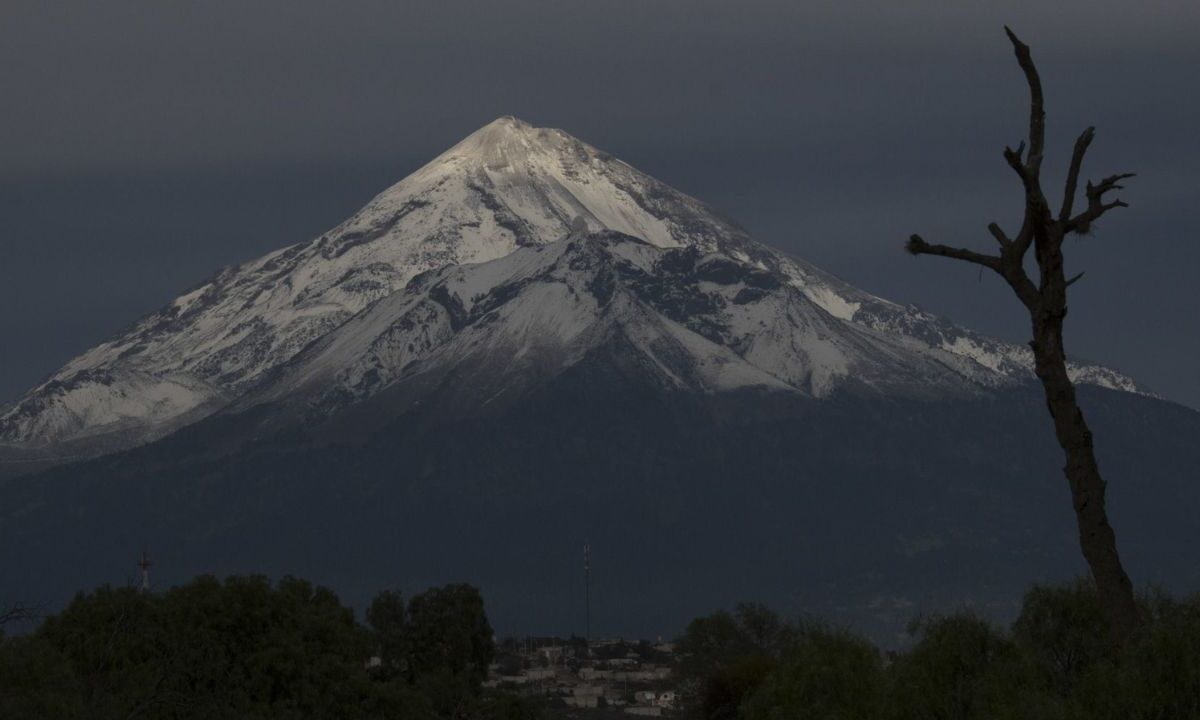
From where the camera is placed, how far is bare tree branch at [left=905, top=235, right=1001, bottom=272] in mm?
35062

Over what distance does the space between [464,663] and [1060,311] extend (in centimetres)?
13202

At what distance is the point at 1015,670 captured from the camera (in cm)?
5241

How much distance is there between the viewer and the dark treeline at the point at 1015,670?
41.7 meters

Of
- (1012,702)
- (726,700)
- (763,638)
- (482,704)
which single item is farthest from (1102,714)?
(763,638)

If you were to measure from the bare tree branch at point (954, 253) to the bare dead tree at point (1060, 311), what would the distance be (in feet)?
0.04

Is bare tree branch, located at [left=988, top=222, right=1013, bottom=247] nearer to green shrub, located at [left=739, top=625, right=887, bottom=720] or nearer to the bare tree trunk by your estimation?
the bare tree trunk

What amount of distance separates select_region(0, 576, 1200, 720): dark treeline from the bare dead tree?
162cm

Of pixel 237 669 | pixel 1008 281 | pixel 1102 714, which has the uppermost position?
pixel 237 669

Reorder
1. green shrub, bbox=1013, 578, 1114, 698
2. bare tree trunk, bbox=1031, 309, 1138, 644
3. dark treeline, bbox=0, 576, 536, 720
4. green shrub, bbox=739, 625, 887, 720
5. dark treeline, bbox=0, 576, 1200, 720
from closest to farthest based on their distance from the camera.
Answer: bare tree trunk, bbox=1031, 309, 1138, 644 → dark treeline, bbox=0, 576, 1200, 720 → green shrub, bbox=1013, 578, 1114, 698 → green shrub, bbox=739, 625, 887, 720 → dark treeline, bbox=0, 576, 536, 720

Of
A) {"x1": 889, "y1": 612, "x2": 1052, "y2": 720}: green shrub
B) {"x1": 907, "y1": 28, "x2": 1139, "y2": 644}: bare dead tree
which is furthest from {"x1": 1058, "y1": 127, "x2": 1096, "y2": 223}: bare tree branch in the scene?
{"x1": 889, "y1": 612, "x2": 1052, "y2": 720}: green shrub

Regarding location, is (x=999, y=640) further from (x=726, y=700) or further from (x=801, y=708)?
(x=726, y=700)

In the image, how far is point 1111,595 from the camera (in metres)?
34.6

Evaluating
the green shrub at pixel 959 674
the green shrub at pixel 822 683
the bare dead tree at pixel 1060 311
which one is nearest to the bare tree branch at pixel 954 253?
the bare dead tree at pixel 1060 311

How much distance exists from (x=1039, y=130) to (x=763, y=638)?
511 ft
